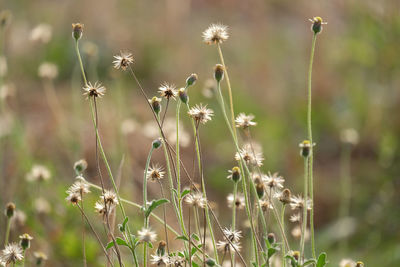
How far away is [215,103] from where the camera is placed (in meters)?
4.32

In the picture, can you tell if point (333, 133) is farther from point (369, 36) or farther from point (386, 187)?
point (386, 187)

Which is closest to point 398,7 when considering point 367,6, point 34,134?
point 367,6

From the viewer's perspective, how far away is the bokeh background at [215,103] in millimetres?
2584

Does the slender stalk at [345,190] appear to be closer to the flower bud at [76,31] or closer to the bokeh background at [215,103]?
the bokeh background at [215,103]

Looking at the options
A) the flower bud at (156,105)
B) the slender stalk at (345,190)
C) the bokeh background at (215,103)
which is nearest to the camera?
the flower bud at (156,105)

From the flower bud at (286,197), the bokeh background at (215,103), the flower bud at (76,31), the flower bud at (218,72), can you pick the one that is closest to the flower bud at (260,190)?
the flower bud at (286,197)

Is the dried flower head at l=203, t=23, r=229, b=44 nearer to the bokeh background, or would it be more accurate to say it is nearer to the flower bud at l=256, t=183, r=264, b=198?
the flower bud at l=256, t=183, r=264, b=198

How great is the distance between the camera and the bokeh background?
2.58 m

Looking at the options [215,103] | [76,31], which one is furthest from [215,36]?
[215,103]

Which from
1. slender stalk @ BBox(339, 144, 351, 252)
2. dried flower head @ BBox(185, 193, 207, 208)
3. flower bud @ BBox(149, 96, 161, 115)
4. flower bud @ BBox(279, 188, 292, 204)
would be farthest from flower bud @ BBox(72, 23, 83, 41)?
slender stalk @ BBox(339, 144, 351, 252)

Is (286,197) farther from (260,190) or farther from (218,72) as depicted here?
(218,72)

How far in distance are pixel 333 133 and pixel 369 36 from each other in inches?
28.4

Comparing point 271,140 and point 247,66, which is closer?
point 271,140

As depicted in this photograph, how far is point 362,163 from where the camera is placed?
350cm
